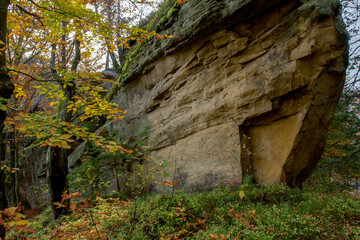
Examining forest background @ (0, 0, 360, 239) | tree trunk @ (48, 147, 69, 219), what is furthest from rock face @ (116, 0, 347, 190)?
tree trunk @ (48, 147, 69, 219)

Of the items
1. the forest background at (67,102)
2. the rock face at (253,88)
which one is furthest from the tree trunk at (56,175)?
the rock face at (253,88)

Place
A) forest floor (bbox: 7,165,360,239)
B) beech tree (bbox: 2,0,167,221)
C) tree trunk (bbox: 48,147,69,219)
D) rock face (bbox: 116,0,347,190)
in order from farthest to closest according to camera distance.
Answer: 1. tree trunk (bbox: 48,147,69,219)
2. rock face (bbox: 116,0,347,190)
3. forest floor (bbox: 7,165,360,239)
4. beech tree (bbox: 2,0,167,221)

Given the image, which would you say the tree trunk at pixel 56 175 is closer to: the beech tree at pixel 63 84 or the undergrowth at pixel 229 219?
the beech tree at pixel 63 84

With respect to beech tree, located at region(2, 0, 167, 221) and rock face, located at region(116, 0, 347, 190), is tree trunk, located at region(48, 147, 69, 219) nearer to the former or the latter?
beech tree, located at region(2, 0, 167, 221)

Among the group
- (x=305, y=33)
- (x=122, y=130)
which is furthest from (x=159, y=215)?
(x=122, y=130)

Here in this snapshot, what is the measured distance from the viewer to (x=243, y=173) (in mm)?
6301

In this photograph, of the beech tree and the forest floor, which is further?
the forest floor

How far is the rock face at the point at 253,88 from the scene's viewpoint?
5.81 metres

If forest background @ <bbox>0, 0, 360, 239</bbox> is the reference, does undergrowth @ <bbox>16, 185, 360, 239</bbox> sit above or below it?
below

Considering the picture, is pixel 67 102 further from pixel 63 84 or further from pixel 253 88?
pixel 253 88

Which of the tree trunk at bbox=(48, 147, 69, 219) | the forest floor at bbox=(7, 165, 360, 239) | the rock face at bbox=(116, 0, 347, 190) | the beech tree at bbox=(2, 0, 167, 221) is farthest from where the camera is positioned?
the tree trunk at bbox=(48, 147, 69, 219)

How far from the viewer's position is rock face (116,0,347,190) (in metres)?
5.81

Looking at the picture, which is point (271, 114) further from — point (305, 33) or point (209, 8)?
point (209, 8)

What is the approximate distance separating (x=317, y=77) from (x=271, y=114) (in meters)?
1.55
